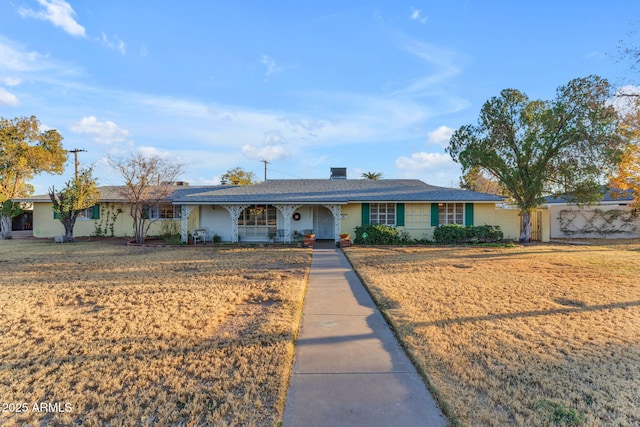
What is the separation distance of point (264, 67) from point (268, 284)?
1022 cm

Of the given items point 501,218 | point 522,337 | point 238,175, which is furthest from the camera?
point 238,175

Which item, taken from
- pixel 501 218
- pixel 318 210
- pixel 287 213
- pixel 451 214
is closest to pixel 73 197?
pixel 287 213

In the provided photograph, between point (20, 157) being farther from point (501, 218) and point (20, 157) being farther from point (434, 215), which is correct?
point (501, 218)

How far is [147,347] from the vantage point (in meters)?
4.19

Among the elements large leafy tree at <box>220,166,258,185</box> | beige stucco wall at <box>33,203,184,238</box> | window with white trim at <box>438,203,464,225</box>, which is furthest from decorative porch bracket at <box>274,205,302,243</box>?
large leafy tree at <box>220,166,258,185</box>

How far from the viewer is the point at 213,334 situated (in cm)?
464

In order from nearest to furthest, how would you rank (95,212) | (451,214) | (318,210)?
(451,214) → (318,210) → (95,212)

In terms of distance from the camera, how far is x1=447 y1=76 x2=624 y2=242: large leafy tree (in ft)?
44.5

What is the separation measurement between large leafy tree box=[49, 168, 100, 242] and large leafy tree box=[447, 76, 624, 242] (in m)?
19.9

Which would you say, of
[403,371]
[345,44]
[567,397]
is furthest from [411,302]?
[345,44]

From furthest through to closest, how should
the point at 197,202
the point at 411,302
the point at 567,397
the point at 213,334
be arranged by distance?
1. the point at 197,202
2. the point at 411,302
3. the point at 213,334
4. the point at 567,397

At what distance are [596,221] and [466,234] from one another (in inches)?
425

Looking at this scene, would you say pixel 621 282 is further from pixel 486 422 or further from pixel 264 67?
pixel 264 67

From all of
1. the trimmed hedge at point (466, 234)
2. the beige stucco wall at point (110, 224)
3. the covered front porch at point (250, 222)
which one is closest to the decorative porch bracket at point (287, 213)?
the covered front porch at point (250, 222)
